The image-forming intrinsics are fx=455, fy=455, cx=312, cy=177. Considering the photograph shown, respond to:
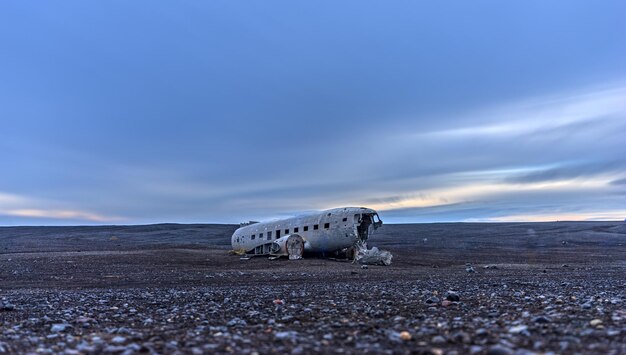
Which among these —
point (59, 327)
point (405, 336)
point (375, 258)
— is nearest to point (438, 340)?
point (405, 336)

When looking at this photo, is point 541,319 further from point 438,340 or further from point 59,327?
point 59,327

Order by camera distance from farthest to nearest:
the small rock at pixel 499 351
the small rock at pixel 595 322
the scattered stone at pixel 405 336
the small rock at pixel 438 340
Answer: the small rock at pixel 595 322 < the scattered stone at pixel 405 336 < the small rock at pixel 438 340 < the small rock at pixel 499 351

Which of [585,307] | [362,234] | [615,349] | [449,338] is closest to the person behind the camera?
[615,349]

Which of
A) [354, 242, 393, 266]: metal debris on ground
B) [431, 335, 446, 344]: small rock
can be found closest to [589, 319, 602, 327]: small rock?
[431, 335, 446, 344]: small rock

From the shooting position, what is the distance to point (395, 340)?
5.35m

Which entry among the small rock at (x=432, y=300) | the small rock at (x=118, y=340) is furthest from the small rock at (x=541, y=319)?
the small rock at (x=118, y=340)

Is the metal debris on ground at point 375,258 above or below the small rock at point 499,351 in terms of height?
below

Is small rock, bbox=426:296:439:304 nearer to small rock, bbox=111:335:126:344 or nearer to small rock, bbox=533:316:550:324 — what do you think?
small rock, bbox=533:316:550:324

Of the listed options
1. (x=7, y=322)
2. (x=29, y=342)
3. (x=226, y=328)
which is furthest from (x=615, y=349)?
(x=7, y=322)

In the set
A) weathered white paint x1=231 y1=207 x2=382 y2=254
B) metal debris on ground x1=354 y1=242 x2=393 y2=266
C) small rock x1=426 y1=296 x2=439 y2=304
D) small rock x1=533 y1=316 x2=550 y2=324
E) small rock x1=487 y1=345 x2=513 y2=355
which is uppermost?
weathered white paint x1=231 y1=207 x2=382 y2=254

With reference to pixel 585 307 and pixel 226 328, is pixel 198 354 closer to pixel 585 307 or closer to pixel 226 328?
pixel 226 328

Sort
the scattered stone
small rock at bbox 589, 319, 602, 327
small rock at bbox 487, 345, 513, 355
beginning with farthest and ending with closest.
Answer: small rock at bbox 589, 319, 602, 327, the scattered stone, small rock at bbox 487, 345, 513, 355

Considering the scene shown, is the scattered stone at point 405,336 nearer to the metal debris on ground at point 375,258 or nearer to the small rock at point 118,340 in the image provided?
the small rock at point 118,340

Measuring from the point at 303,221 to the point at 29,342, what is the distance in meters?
27.3
